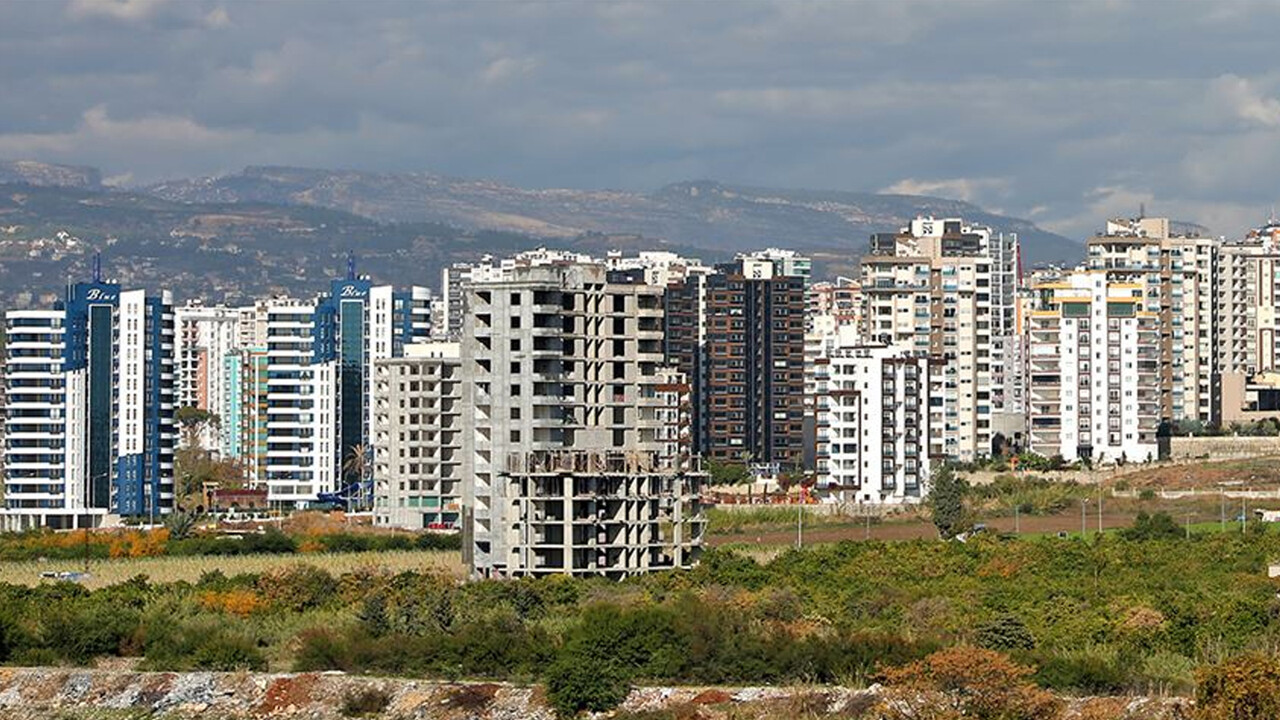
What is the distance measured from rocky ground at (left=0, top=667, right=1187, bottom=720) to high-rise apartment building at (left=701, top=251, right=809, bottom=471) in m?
65.0

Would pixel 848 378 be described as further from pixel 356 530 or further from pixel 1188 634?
pixel 1188 634

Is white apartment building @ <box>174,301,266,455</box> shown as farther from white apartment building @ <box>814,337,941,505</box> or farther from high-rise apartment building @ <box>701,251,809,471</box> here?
white apartment building @ <box>814,337,941,505</box>

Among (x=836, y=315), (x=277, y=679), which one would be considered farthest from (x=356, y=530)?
(x=836, y=315)

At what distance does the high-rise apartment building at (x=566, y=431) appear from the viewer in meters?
56.8

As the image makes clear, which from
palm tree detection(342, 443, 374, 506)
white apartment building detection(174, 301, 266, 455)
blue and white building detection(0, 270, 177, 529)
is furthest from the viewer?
white apartment building detection(174, 301, 266, 455)

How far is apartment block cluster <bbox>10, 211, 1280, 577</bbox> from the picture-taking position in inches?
2277

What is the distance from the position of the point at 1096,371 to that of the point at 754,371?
15.9m

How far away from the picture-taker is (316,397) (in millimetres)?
99062

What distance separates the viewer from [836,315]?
128m

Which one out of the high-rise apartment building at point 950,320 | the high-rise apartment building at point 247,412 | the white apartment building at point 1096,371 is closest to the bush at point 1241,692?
the white apartment building at point 1096,371

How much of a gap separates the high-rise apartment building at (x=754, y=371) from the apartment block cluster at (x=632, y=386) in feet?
0.36

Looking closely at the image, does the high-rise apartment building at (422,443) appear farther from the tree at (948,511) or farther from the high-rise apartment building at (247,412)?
the tree at (948,511)

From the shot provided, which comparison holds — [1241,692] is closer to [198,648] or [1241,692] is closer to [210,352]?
[198,648]

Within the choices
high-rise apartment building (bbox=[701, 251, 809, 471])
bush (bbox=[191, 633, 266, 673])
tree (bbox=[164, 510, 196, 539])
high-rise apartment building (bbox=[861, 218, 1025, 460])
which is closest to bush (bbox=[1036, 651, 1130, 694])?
bush (bbox=[191, 633, 266, 673])
